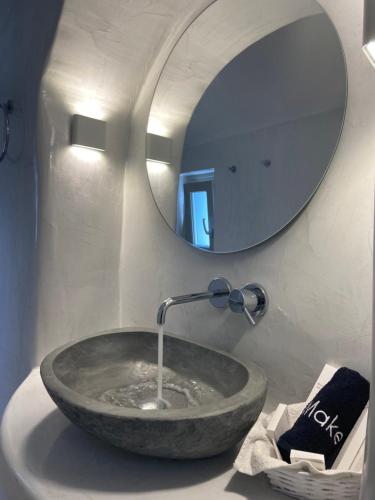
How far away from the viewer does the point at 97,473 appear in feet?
2.36

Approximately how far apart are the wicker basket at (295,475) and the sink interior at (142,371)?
7.6 inches

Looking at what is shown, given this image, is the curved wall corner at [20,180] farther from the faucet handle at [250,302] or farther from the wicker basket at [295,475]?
the wicker basket at [295,475]

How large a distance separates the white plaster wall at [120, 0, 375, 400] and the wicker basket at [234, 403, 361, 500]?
0.77ft

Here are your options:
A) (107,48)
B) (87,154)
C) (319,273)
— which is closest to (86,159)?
(87,154)

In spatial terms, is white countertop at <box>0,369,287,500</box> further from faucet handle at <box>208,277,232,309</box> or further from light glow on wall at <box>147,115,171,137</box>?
light glow on wall at <box>147,115,171,137</box>

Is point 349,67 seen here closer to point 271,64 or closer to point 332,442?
point 271,64

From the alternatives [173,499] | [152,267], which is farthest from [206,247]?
[173,499]

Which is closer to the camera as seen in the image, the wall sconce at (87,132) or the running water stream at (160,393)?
the running water stream at (160,393)

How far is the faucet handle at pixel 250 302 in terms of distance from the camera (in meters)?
0.94

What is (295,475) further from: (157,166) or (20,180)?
(20,180)

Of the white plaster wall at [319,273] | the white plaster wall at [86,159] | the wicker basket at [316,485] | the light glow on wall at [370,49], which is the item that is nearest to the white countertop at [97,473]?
the wicker basket at [316,485]

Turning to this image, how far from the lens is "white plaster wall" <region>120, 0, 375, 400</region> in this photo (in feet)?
2.59

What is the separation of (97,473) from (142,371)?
0.41 metres

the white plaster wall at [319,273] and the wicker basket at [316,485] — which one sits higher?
the white plaster wall at [319,273]
